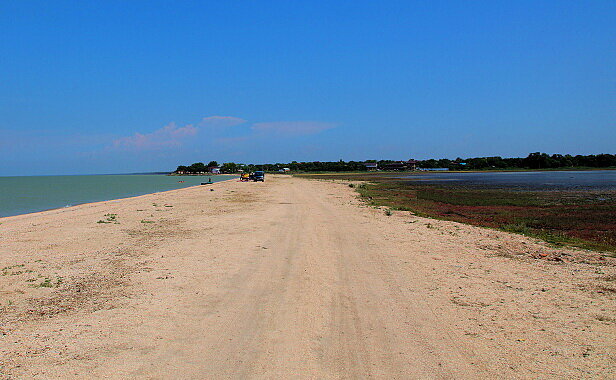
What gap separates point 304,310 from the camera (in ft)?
22.3

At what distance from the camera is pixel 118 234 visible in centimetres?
1503

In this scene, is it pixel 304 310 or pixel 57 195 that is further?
pixel 57 195

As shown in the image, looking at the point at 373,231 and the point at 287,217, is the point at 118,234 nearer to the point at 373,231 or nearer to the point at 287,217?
the point at 287,217

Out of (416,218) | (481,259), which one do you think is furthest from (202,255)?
(416,218)

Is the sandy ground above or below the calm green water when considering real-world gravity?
above

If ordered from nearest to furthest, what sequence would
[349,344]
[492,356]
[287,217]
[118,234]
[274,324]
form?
1. [492,356]
2. [349,344]
3. [274,324]
4. [118,234]
5. [287,217]

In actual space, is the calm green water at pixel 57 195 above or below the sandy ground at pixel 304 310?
below

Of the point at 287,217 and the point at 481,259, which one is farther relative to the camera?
the point at 287,217

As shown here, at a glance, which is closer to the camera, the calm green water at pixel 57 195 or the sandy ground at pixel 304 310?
the sandy ground at pixel 304 310

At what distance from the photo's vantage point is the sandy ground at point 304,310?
16.1 feet

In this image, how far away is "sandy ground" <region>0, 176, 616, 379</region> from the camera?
492 centimetres

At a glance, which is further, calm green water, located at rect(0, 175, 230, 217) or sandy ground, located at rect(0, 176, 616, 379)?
calm green water, located at rect(0, 175, 230, 217)

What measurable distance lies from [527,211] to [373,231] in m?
13.9

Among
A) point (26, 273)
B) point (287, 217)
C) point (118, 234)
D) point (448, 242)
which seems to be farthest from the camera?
point (287, 217)
